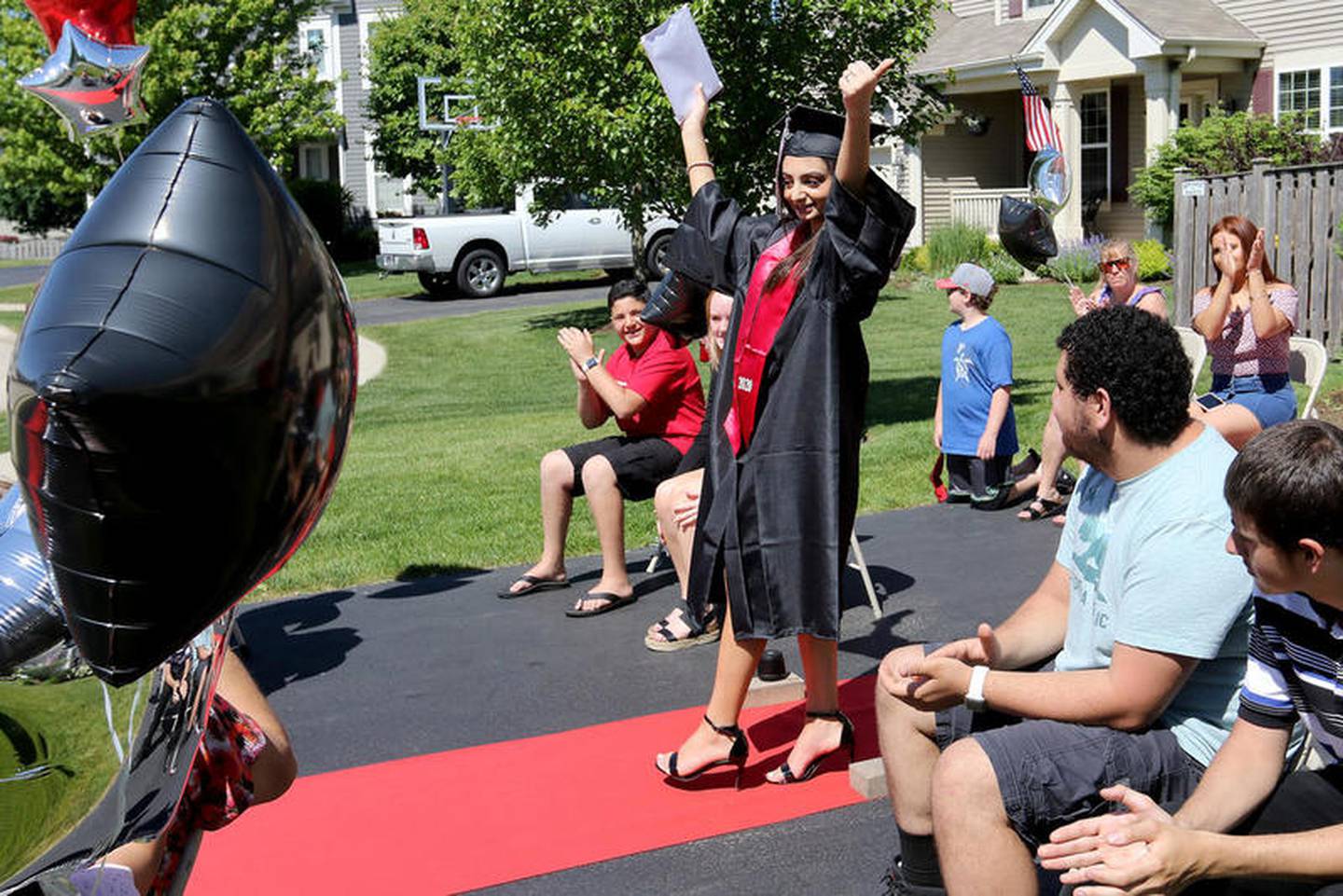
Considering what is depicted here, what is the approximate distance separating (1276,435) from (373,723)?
11.7 feet

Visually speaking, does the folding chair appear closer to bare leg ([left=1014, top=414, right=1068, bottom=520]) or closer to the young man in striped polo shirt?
bare leg ([left=1014, top=414, right=1068, bottom=520])

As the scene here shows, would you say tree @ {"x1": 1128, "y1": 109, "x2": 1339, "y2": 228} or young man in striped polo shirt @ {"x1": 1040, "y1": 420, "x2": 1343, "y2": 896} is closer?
young man in striped polo shirt @ {"x1": 1040, "y1": 420, "x2": 1343, "y2": 896}

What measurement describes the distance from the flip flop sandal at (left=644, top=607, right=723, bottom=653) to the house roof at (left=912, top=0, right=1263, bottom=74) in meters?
17.9

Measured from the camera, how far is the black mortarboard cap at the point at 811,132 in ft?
14.1

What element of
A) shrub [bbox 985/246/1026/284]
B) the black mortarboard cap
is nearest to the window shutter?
shrub [bbox 985/246/1026/284]

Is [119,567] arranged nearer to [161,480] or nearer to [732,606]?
[161,480]

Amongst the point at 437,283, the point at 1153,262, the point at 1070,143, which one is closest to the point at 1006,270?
the point at 1153,262

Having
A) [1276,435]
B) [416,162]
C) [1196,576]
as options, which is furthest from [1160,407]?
[416,162]

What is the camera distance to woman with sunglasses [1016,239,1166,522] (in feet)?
25.5

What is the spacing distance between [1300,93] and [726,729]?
66.9 ft

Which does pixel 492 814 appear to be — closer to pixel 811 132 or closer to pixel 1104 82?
pixel 811 132

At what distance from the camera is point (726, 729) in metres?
4.43

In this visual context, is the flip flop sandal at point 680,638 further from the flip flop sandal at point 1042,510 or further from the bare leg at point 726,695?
the flip flop sandal at point 1042,510

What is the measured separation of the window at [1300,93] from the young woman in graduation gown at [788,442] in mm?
19205
